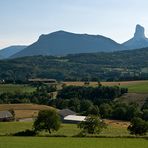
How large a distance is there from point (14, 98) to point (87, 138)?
281 feet

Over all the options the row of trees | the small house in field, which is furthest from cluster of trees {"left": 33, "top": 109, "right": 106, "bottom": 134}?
the small house in field

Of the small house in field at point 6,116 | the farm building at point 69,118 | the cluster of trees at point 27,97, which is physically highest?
the cluster of trees at point 27,97

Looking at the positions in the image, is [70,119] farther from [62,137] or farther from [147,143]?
[147,143]

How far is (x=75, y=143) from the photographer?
4934 centimetres

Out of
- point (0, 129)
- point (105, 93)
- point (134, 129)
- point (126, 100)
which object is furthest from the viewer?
point (105, 93)

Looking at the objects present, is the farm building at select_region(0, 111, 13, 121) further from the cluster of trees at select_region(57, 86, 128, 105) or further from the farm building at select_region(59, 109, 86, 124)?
the cluster of trees at select_region(57, 86, 128, 105)

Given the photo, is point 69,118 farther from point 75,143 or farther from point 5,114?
point 75,143

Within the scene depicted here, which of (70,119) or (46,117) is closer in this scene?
(46,117)

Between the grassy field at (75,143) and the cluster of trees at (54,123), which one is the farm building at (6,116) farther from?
the grassy field at (75,143)

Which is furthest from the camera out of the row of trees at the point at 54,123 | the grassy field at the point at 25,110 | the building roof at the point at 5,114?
the grassy field at the point at 25,110

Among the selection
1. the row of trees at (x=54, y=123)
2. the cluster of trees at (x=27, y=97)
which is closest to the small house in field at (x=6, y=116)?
the row of trees at (x=54, y=123)

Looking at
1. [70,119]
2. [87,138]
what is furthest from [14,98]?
[87,138]

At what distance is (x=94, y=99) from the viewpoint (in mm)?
135375

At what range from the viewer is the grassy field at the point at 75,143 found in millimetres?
46906
